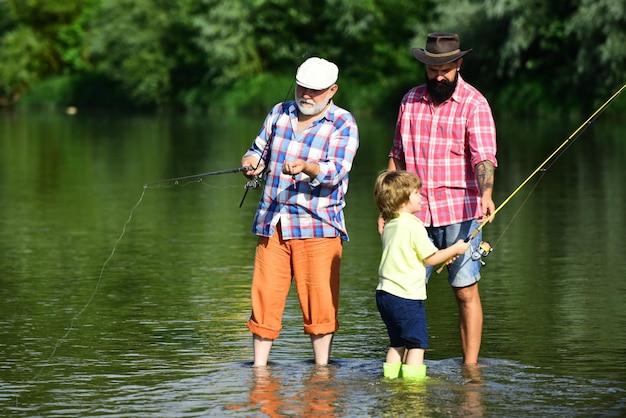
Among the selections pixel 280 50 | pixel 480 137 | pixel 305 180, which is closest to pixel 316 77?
pixel 305 180

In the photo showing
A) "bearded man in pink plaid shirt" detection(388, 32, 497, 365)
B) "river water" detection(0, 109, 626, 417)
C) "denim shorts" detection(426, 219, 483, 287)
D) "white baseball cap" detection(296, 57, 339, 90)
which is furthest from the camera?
"denim shorts" detection(426, 219, 483, 287)

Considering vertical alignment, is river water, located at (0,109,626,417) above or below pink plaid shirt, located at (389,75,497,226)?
below

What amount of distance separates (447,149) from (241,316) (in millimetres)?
2685

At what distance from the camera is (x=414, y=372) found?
824 centimetres

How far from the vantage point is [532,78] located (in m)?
51.6

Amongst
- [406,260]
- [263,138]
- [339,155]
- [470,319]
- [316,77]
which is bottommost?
[470,319]

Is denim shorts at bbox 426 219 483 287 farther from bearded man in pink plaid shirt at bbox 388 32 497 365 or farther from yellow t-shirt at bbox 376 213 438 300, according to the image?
yellow t-shirt at bbox 376 213 438 300

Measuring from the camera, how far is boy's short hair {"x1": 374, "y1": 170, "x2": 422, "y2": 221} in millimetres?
8172

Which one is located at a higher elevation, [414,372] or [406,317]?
[406,317]

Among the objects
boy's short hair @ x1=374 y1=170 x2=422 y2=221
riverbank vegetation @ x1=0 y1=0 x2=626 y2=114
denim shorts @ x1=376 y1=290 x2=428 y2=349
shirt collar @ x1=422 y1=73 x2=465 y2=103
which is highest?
riverbank vegetation @ x1=0 y1=0 x2=626 y2=114

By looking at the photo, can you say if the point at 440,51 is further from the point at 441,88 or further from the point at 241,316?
the point at 241,316

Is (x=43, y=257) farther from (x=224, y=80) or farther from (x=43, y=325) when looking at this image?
(x=224, y=80)

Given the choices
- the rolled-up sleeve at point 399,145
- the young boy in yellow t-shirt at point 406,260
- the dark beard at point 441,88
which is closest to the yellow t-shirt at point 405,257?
the young boy in yellow t-shirt at point 406,260

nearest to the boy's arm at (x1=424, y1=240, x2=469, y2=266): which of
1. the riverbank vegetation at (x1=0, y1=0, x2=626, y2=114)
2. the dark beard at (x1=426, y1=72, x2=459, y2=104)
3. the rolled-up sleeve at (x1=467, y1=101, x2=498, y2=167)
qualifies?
the rolled-up sleeve at (x1=467, y1=101, x2=498, y2=167)
